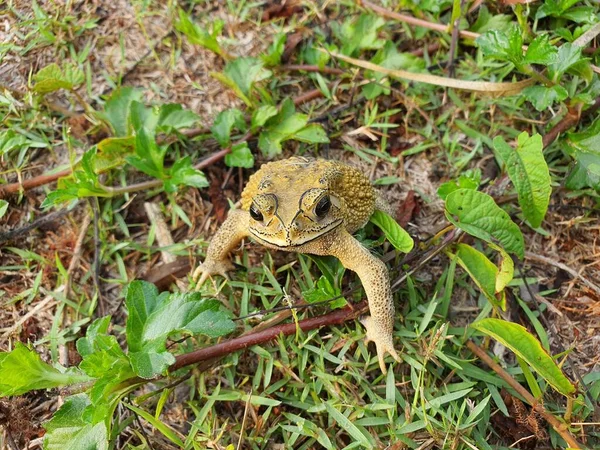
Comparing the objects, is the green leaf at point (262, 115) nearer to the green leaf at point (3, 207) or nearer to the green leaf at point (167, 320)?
the green leaf at point (167, 320)

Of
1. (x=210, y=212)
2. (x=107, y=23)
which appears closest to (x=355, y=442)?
(x=210, y=212)

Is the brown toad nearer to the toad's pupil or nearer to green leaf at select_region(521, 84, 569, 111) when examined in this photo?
the toad's pupil

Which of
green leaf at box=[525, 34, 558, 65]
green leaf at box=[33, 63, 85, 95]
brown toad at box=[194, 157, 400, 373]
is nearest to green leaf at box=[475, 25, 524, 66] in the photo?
green leaf at box=[525, 34, 558, 65]

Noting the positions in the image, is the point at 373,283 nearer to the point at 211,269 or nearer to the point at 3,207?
the point at 211,269

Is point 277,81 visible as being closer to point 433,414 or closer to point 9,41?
point 9,41

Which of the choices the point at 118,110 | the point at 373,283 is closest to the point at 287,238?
the point at 373,283

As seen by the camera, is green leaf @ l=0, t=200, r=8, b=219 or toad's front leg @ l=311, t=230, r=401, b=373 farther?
green leaf @ l=0, t=200, r=8, b=219

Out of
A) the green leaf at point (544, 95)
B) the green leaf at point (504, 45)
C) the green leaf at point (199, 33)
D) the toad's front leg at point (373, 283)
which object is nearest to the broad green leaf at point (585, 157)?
the green leaf at point (544, 95)
